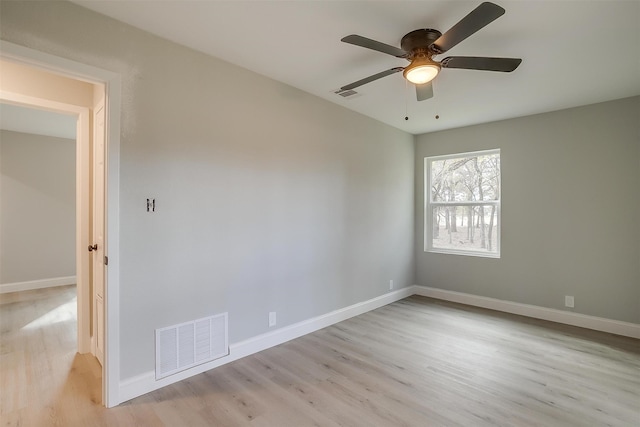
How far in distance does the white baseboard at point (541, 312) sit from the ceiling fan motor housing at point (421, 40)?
3501 millimetres

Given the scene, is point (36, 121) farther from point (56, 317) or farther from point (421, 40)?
point (421, 40)

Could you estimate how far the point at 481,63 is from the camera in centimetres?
198

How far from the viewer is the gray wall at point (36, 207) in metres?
5.03

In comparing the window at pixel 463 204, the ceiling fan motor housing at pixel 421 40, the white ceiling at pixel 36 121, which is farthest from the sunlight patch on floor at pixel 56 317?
the window at pixel 463 204

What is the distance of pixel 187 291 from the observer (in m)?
2.42

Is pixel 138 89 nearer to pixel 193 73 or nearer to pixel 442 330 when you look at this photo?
pixel 193 73

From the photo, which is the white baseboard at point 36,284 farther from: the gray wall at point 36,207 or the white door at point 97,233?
the white door at point 97,233

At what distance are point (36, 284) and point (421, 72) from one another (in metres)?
6.69

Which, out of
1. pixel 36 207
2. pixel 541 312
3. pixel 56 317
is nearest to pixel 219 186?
→ pixel 56 317

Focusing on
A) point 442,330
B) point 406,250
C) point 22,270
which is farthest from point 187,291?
point 22,270

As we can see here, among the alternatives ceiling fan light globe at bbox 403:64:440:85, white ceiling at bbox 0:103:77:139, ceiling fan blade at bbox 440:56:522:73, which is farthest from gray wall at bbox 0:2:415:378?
white ceiling at bbox 0:103:77:139

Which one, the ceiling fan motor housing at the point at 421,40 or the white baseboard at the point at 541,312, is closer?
the ceiling fan motor housing at the point at 421,40

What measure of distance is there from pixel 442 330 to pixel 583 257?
189cm

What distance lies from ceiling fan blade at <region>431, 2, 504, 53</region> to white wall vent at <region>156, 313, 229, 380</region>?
2.60 m
